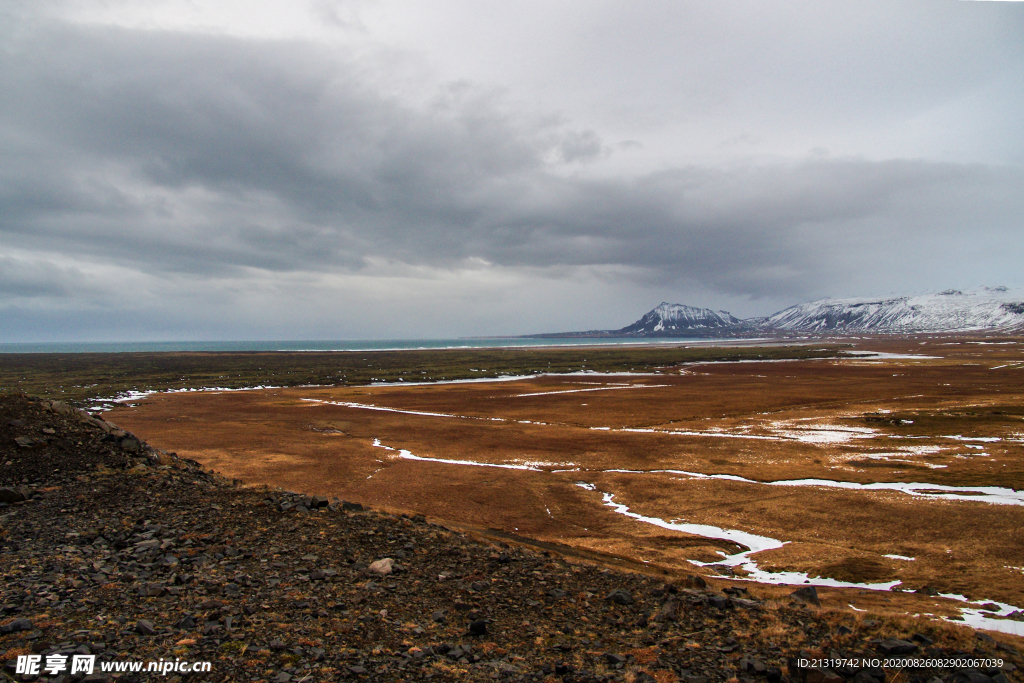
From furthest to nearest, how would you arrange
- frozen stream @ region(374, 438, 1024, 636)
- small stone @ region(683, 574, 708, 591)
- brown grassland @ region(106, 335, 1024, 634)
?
brown grassland @ region(106, 335, 1024, 634), small stone @ region(683, 574, 708, 591), frozen stream @ region(374, 438, 1024, 636)

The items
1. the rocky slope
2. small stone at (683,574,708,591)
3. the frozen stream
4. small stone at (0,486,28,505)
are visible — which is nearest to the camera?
the rocky slope

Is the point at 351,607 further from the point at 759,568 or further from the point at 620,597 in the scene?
the point at 759,568

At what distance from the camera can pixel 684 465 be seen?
112ft

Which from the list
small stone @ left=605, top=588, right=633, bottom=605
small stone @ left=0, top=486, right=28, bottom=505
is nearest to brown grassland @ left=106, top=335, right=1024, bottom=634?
small stone @ left=605, top=588, right=633, bottom=605

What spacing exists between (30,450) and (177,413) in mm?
48625

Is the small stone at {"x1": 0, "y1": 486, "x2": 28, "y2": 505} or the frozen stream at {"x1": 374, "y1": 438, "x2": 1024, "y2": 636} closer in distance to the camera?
the frozen stream at {"x1": 374, "y1": 438, "x2": 1024, "y2": 636}

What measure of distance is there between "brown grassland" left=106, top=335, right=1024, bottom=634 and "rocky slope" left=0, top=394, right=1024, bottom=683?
451cm

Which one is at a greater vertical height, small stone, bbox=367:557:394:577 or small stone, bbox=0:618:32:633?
small stone, bbox=0:618:32:633

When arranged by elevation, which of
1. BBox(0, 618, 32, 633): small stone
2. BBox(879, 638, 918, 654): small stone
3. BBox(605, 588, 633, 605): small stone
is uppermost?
BBox(0, 618, 32, 633): small stone

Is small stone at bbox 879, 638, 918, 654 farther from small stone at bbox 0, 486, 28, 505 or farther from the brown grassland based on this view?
small stone at bbox 0, 486, 28, 505

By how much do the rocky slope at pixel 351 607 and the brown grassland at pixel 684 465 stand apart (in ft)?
14.8

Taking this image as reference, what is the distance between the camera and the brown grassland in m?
19.2

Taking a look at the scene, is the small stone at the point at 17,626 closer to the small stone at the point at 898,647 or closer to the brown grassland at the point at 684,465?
the brown grassland at the point at 684,465

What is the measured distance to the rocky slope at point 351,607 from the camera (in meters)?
9.70
